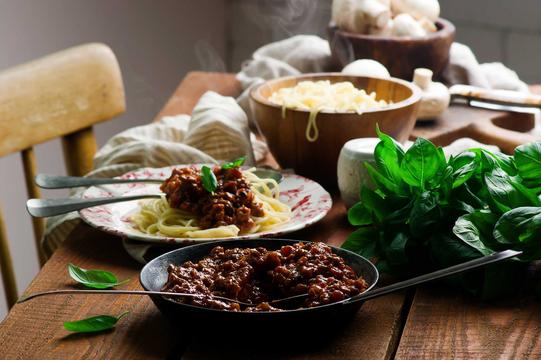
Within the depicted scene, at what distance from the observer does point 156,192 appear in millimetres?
1417

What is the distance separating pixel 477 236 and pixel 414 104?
0.53m

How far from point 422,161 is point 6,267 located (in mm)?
903

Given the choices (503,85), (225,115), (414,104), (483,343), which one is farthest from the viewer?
(503,85)

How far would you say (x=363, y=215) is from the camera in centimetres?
117

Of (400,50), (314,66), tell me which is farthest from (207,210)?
(314,66)

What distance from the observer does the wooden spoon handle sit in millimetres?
1678

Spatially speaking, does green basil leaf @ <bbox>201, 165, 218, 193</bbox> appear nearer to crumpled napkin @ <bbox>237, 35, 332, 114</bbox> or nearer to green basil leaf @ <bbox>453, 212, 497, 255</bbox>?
green basil leaf @ <bbox>453, 212, 497, 255</bbox>

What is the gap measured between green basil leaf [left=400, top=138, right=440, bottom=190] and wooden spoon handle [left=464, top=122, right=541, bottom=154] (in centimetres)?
59

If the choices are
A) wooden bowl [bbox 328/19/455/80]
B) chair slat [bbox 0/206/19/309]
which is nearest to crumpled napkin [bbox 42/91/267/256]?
chair slat [bbox 0/206/19/309]

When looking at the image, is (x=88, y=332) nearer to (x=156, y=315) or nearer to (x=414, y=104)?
(x=156, y=315)

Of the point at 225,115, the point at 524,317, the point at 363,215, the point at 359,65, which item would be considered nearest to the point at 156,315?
the point at 363,215

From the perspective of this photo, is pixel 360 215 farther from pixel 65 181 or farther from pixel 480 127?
pixel 480 127

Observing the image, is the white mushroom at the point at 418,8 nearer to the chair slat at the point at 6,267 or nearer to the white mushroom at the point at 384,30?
the white mushroom at the point at 384,30

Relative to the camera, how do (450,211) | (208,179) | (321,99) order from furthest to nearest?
(321,99) → (208,179) → (450,211)
